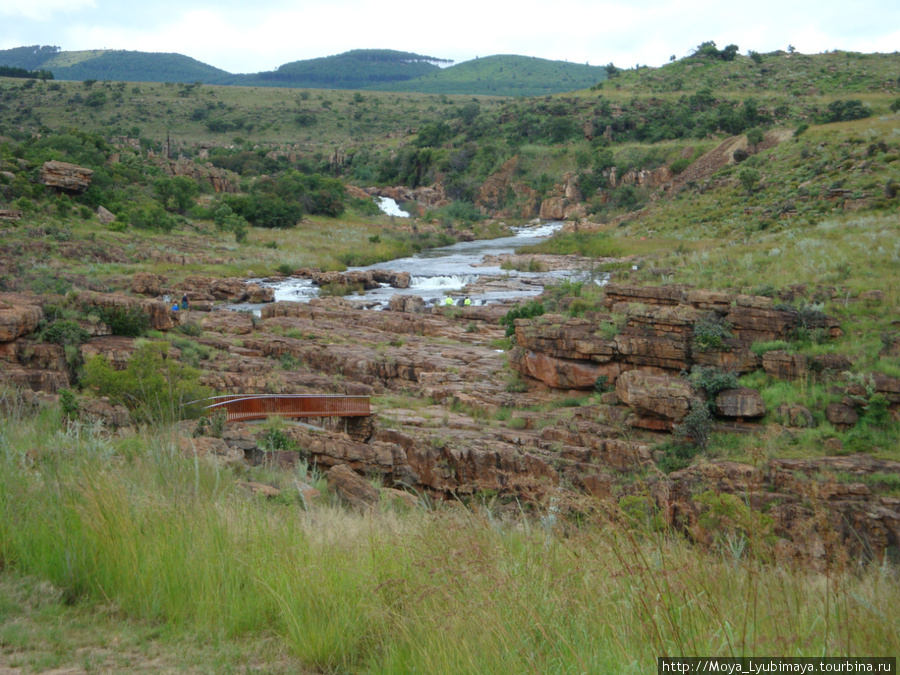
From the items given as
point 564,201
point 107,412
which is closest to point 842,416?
point 107,412

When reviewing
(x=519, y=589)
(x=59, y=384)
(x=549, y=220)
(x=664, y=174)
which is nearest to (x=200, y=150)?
(x=549, y=220)

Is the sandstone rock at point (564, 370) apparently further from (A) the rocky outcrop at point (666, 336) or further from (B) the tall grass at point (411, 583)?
(B) the tall grass at point (411, 583)

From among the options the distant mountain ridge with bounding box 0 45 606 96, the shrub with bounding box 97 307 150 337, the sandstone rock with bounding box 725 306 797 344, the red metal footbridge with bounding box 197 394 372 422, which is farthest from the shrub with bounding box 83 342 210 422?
the distant mountain ridge with bounding box 0 45 606 96

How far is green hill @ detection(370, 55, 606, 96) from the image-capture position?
542 feet

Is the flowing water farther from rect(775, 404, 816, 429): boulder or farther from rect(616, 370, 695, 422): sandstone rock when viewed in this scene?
rect(775, 404, 816, 429): boulder

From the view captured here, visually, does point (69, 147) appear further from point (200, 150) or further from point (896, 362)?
point (896, 362)

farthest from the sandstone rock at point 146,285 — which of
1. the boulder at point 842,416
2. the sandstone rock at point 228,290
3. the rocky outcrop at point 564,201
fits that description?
the rocky outcrop at point 564,201

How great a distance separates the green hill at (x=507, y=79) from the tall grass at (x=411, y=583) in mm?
162675

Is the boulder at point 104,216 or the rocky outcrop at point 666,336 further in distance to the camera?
the boulder at point 104,216

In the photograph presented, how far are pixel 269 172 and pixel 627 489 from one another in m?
60.6

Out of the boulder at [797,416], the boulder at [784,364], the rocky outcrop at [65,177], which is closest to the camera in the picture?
the boulder at [797,416]

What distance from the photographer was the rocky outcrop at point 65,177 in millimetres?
36344

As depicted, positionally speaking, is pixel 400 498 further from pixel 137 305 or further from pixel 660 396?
pixel 137 305

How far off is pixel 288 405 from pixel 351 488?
5.46m
